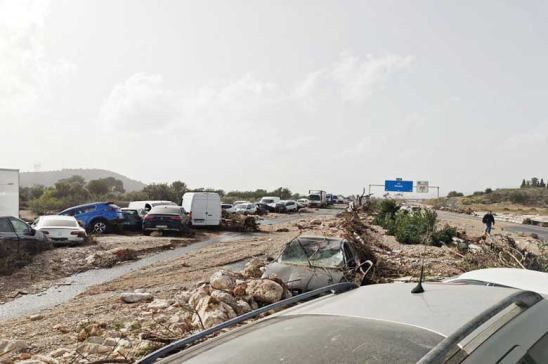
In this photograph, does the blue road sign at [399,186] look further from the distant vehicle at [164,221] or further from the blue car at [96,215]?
the blue car at [96,215]

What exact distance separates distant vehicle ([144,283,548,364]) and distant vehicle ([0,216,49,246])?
14299 mm

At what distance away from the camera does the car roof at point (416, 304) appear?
211 centimetres

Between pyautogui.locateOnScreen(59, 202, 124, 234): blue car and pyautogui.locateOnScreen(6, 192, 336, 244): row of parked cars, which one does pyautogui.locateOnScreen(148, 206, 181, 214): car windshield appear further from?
pyautogui.locateOnScreen(59, 202, 124, 234): blue car

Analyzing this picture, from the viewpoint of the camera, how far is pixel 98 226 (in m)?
22.7

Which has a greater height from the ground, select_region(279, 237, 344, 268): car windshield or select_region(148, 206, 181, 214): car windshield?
select_region(148, 206, 181, 214): car windshield

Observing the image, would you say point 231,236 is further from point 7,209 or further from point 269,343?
point 269,343

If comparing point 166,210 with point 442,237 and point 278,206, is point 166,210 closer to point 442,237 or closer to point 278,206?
point 442,237

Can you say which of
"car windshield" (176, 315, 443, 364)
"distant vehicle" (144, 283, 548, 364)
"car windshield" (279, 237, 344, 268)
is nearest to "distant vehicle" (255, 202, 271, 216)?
"car windshield" (279, 237, 344, 268)

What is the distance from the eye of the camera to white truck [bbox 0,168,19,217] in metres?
20.5

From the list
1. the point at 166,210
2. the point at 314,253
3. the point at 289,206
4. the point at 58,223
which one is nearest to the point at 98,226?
the point at 166,210

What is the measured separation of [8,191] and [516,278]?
72.6 ft

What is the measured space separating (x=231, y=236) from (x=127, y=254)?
8.86 m

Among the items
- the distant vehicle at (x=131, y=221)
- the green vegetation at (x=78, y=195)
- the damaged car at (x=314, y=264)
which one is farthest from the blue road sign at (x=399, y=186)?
the damaged car at (x=314, y=264)

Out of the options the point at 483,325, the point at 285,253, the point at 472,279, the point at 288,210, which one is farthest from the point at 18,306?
the point at 288,210
